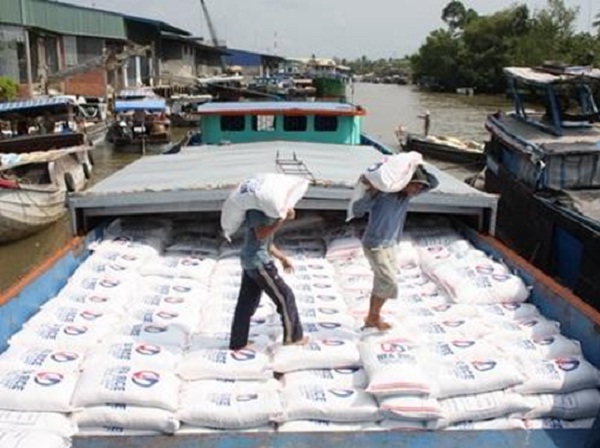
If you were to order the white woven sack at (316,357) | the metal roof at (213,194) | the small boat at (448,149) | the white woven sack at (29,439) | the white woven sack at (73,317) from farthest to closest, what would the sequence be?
the small boat at (448,149)
the metal roof at (213,194)
the white woven sack at (73,317)
the white woven sack at (316,357)
the white woven sack at (29,439)

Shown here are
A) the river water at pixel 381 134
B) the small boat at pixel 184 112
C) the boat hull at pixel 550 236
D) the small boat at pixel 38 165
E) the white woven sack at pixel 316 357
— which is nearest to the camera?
the white woven sack at pixel 316 357

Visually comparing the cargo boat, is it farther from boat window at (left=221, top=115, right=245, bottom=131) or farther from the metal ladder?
boat window at (left=221, top=115, right=245, bottom=131)

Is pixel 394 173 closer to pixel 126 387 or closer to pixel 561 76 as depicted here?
pixel 126 387

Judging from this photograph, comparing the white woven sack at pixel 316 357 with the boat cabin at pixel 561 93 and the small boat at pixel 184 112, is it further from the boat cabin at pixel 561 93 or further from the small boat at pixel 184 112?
the small boat at pixel 184 112

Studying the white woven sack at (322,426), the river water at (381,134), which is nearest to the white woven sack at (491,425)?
the white woven sack at (322,426)

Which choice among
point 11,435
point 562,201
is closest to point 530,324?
point 11,435

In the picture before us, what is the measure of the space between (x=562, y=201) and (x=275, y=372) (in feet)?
18.7

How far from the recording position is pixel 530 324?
495 cm

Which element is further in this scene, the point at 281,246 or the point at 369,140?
the point at 369,140

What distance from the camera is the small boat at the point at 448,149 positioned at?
2189 centimetres

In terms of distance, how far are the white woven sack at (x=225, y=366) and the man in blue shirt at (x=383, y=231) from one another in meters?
0.99

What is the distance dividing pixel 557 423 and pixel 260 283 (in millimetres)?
2074

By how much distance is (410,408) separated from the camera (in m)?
3.78

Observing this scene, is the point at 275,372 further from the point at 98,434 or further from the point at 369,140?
the point at 369,140
